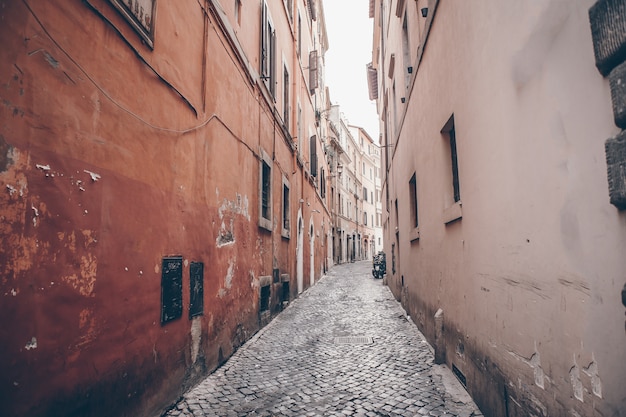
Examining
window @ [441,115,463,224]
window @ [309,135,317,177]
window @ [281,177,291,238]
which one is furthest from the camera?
window @ [309,135,317,177]

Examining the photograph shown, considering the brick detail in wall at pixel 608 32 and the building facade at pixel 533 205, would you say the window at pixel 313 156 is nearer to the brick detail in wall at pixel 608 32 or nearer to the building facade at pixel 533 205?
the building facade at pixel 533 205

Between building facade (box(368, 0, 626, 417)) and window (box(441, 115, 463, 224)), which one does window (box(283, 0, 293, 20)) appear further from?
window (box(441, 115, 463, 224))

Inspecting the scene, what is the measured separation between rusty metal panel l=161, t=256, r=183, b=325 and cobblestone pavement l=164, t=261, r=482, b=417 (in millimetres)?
933

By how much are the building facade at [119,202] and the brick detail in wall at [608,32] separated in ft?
9.94

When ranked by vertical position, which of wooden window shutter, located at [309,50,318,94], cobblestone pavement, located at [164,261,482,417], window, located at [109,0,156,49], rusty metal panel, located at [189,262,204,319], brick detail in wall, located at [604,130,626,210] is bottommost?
cobblestone pavement, located at [164,261,482,417]

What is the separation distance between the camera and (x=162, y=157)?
396 centimetres

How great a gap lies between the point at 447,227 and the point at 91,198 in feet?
12.9

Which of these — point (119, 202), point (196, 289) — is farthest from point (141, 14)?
point (196, 289)

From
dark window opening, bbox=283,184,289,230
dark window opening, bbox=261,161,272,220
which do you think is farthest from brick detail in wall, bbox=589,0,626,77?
dark window opening, bbox=283,184,289,230

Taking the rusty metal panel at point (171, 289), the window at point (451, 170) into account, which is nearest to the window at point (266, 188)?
the rusty metal panel at point (171, 289)

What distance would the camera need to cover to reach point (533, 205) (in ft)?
8.34

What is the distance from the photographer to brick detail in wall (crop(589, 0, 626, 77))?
1618 millimetres

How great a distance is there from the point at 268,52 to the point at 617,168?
8.85 meters

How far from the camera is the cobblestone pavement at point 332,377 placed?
3.86 metres
